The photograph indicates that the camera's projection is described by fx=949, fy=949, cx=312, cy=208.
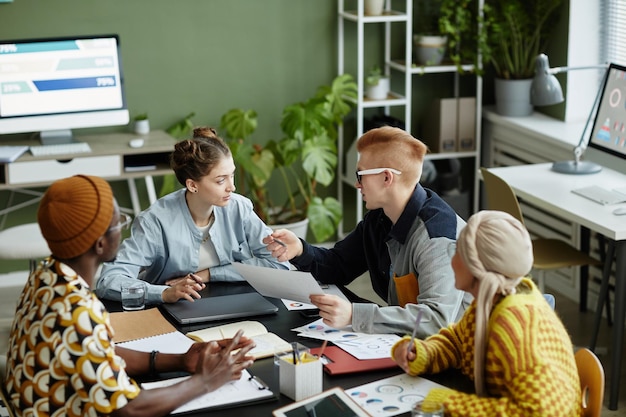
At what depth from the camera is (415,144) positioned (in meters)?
2.76

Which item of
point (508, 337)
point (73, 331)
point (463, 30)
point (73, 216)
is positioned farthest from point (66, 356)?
point (463, 30)

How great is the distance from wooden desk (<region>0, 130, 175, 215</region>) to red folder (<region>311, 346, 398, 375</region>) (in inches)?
104

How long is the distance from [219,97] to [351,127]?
829 mm

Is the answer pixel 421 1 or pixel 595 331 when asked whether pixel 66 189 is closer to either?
pixel 595 331

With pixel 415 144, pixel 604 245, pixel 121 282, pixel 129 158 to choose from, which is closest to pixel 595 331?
pixel 604 245

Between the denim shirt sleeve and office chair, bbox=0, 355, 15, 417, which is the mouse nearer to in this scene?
the denim shirt sleeve

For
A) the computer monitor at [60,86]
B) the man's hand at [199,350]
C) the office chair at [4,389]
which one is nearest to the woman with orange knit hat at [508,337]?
the man's hand at [199,350]

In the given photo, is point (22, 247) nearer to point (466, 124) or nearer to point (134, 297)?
point (134, 297)

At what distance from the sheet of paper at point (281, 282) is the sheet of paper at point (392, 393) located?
1.32ft

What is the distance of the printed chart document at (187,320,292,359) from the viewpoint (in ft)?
7.82

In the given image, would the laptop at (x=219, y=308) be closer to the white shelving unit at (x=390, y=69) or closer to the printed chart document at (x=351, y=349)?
the printed chart document at (x=351, y=349)

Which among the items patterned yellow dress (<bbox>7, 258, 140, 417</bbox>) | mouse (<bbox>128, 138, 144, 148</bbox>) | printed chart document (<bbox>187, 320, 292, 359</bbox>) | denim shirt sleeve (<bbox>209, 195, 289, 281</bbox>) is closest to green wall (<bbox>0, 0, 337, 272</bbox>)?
mouse (<bbox>128, 138, 144, 148</bbox>)

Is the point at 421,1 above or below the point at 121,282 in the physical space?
above

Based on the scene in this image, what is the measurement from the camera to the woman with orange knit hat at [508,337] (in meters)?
1.91
